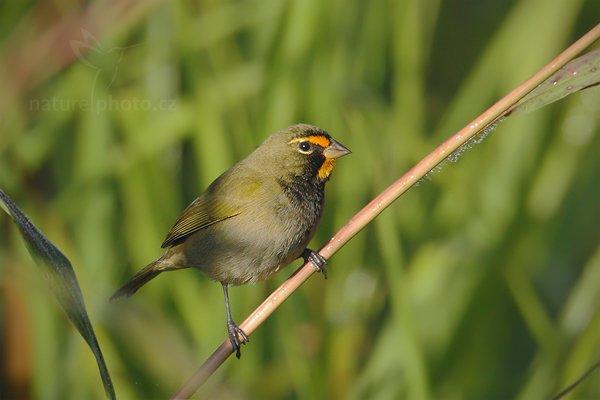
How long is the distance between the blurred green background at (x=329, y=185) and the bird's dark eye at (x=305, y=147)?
0.38 m

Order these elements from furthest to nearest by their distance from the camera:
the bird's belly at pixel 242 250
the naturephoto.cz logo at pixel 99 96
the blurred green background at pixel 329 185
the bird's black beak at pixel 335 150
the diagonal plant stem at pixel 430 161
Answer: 1. the naturephoto.cz logo at pixel 99 96
2. the blurred green background at pixel 329 185
3. the bird's black beak at pixel 335 150
4. the bird's belly at pixel 242 250
5. the diagonal plant stem at pixel 430 161

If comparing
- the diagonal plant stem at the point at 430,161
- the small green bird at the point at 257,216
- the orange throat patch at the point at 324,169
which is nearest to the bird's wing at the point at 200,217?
the small green bird at the point at 257,216

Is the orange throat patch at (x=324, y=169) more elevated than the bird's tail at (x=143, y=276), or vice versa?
the bird's tail at (x=143, y=276)

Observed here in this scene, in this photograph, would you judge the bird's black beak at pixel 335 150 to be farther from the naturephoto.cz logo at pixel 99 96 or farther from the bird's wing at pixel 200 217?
the naturephoto.cz logo at pixel 99 96

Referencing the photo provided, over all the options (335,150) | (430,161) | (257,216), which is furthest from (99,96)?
(430,161)

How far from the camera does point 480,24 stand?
5.05 meters

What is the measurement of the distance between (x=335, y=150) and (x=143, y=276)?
0.86 metres

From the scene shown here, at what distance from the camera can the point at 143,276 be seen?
11.0 feet

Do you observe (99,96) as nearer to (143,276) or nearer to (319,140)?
(143,276)

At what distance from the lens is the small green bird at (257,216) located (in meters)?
3.16

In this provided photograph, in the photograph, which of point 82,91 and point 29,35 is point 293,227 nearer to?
point 82,91

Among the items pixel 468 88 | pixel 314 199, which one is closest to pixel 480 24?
pixel 468 88

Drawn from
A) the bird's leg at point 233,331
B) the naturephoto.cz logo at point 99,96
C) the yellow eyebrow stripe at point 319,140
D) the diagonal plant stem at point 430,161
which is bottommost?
the bird's leg at point 233,331

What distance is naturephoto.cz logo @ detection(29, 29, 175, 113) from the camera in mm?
3799
